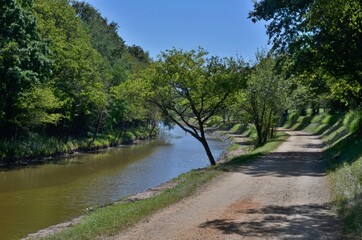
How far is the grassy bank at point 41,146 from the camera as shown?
36.8 metres

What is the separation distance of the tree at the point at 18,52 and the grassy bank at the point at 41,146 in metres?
6.85

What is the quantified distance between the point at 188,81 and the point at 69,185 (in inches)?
425

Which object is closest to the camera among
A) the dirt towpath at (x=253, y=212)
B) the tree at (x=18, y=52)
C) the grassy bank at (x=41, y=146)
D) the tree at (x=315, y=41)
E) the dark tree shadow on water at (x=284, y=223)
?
the dark tree shadow on water at (x=284, y=223)

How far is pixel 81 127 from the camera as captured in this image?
194ft

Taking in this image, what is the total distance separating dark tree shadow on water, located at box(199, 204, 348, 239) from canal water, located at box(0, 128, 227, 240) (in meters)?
9.06

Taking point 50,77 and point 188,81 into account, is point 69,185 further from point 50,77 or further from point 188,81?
point 50,77

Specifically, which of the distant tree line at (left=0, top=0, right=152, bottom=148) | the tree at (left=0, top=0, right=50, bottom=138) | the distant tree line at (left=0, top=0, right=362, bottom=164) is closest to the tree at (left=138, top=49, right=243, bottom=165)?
the distant tree line at (left=0, top=0, right=362, bottom=164)

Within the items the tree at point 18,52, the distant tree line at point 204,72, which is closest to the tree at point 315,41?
the distant tree line at point 204,72

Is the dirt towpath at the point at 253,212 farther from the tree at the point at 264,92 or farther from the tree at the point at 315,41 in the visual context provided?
the tree at the point at 264,92

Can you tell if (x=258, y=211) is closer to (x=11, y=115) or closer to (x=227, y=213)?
(x=227, y=213)

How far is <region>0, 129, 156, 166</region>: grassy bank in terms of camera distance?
36.8 m

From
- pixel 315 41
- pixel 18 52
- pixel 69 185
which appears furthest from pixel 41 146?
pixel 315 41

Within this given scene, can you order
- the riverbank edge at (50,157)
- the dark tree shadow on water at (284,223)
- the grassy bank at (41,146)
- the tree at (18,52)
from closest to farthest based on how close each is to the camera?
the dark tree shadow on water at (284,223) → the tree at (18,52) → the riverbank edge at (50,157) → the grassy bank at (41,146)

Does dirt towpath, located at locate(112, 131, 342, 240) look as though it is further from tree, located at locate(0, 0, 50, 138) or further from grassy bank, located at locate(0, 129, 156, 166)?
grassy bank, located at locate(0, 129, 156, 166)
